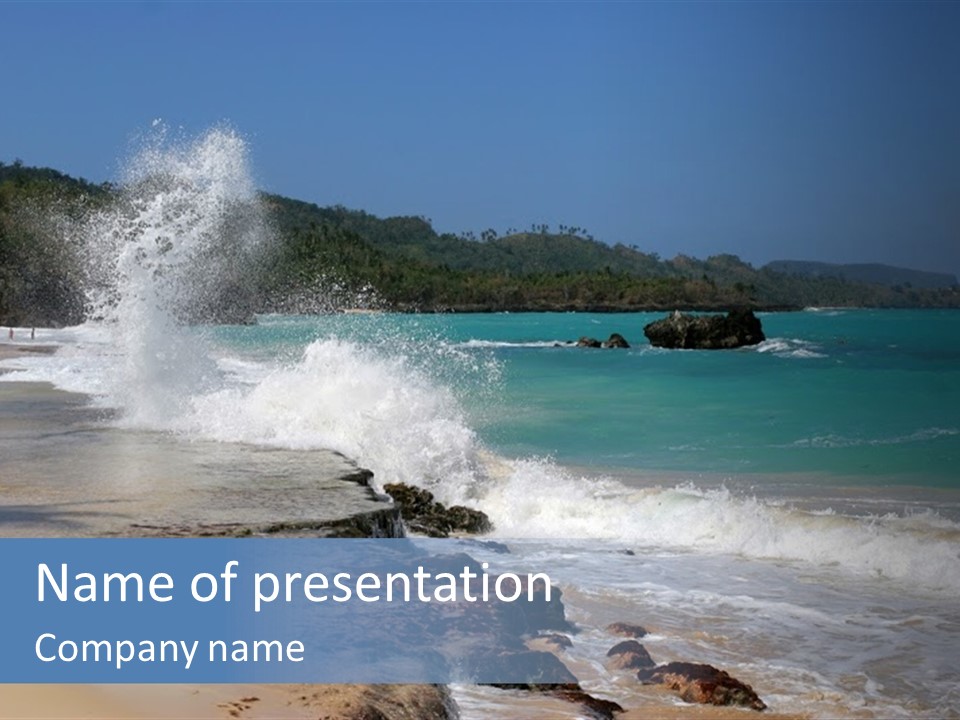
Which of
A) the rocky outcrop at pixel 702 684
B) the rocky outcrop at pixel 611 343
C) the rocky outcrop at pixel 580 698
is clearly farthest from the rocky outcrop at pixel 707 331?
the rocky outcrop at pixel 580 698

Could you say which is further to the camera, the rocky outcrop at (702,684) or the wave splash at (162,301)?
the wave splash at (162,301)

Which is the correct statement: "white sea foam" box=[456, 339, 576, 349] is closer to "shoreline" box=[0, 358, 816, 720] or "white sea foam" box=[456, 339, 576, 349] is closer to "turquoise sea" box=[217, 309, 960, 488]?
"turquoise sea" box=[217, 309, 960, 488]

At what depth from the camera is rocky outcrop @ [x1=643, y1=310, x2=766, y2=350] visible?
6003 cm

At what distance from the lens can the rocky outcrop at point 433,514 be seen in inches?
443

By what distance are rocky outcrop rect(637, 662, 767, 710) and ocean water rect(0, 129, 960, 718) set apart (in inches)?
5.7

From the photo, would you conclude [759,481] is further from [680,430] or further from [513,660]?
[513,660]

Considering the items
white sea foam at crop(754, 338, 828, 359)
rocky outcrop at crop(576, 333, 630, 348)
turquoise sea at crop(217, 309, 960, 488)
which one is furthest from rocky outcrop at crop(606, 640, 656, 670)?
rocky outcrop at crop(576, 333, 630, 348)

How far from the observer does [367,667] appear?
5711 millimetres

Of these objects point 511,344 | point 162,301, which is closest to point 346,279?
point 511,344

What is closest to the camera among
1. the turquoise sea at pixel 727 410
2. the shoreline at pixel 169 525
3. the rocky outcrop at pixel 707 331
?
the shoreline at pixel 169 525

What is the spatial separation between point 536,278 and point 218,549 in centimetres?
15732

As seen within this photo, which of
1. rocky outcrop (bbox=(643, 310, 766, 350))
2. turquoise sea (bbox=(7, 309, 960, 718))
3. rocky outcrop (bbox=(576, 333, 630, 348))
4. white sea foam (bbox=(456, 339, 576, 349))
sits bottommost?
turquoise sea (bbox=(7, 309, 960, 718))

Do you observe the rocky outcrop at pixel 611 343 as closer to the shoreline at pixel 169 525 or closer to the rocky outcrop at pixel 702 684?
the shoreline at pixel 169 525

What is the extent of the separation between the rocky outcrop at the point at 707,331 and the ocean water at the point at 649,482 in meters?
28.8
